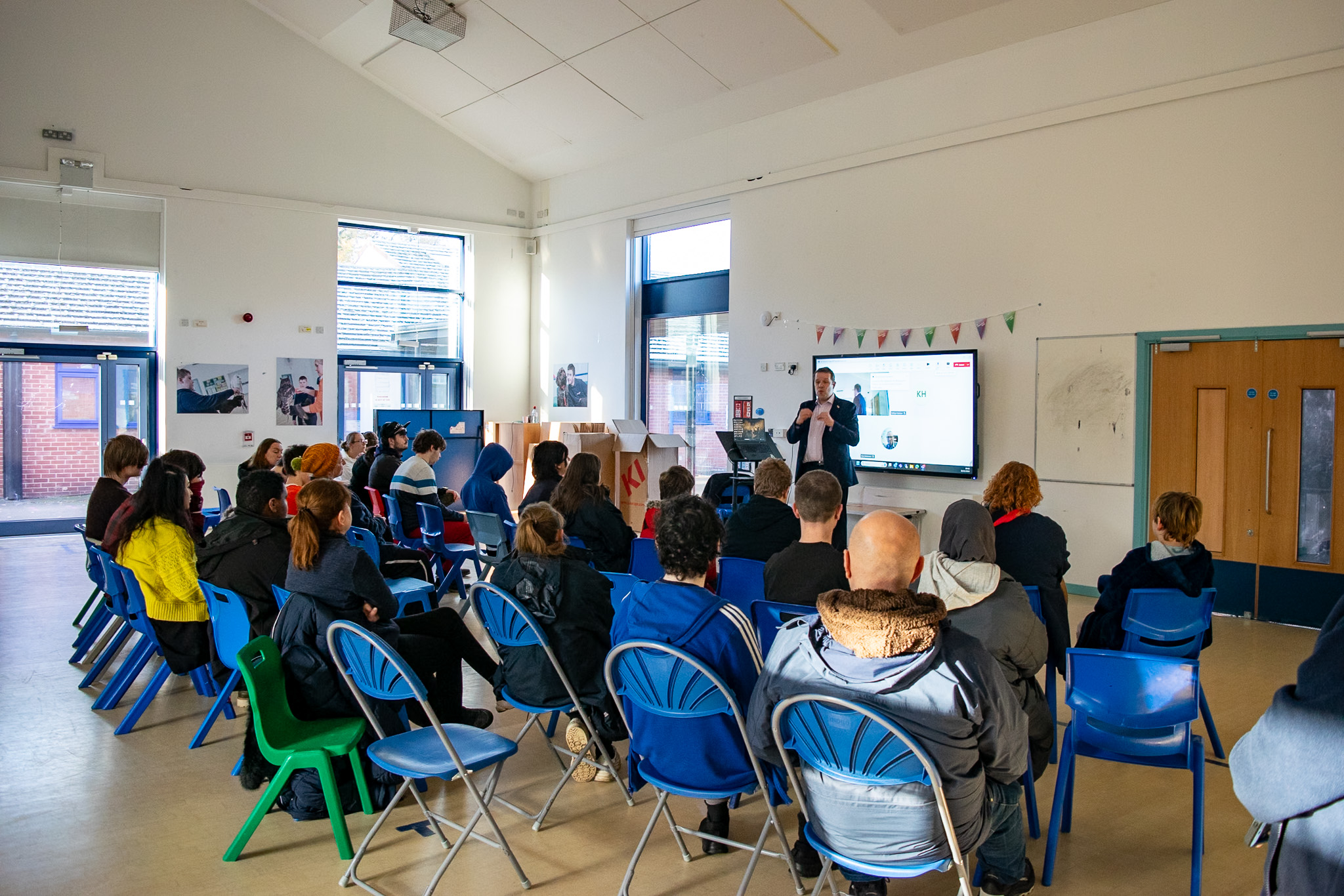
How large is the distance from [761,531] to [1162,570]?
1.57 metres

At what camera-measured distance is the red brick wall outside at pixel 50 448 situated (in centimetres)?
995

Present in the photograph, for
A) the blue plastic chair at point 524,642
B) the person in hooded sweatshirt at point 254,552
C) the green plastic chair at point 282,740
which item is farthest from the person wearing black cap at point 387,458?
the green plastic chair at point 282,740

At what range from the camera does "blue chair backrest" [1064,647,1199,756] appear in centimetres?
266

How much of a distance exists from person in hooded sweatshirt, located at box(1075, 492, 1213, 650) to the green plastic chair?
2715 mm

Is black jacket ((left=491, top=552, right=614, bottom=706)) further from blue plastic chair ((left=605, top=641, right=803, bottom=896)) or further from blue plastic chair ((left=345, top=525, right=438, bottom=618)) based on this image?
blue plastic chair ((left=345, top=525, right=438, bottom=618))

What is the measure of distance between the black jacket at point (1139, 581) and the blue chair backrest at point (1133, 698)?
707 mm

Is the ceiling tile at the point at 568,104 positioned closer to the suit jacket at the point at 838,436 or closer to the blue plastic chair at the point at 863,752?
the suit jacket at the point at 838,436

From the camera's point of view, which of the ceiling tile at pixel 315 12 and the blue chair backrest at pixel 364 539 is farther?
the ceiling tile at pixel 315 12

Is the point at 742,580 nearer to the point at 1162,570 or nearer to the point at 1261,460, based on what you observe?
the point at 1162,570

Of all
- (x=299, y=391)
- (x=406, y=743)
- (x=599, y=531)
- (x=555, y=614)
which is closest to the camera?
(x=406, y=743)

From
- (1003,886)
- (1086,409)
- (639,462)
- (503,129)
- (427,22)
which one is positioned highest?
(427,22)

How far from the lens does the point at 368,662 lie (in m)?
2.77

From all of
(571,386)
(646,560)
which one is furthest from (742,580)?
(571,386)

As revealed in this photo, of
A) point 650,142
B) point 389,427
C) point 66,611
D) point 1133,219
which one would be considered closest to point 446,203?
point 650,142
